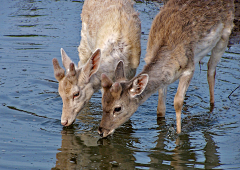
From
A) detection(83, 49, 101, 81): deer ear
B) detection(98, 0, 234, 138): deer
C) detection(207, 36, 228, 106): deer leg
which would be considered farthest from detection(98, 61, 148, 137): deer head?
detection(207, 36, 228, 106): deer leg

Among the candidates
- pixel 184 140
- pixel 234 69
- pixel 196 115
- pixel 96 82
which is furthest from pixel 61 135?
pixel 234 69

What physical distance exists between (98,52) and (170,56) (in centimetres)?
136

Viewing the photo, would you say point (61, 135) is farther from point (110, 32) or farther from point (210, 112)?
point (210, 112)

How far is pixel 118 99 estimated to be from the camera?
6875 millimetres

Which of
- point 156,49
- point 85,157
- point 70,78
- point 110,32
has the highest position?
point 110,32

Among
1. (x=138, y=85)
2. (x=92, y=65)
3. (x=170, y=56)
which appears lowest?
(x=138, y=85)

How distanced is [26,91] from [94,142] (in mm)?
3013

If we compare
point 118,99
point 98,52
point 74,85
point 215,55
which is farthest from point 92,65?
point 215,55

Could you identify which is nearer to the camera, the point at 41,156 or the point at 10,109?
the point at 41,156

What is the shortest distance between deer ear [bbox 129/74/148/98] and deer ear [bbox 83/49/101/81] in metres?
1.05

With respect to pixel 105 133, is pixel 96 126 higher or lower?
higher

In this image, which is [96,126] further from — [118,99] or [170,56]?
[170,56]

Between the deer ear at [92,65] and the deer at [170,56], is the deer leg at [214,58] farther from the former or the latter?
the deer ear at [92,65]

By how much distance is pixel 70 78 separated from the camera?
7461mm
